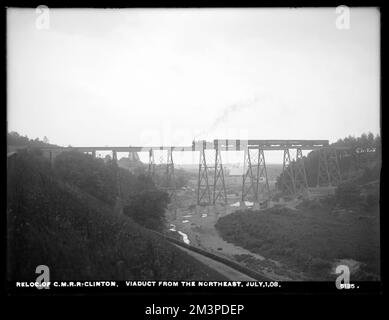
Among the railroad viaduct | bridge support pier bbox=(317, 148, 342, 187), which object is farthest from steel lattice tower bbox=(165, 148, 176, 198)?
bridge support pier bbox=(317, 148, 342, 187)

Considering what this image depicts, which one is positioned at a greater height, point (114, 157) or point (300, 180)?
point (114, 157)

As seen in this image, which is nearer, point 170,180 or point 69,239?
point 69,239

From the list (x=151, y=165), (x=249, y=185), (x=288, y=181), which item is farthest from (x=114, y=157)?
(x=288, y=181)

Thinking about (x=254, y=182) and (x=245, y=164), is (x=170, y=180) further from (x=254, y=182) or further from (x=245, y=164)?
(x=254, y=182)

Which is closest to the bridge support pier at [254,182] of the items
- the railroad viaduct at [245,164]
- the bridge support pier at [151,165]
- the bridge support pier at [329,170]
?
the railroad viaduct at [245,164]

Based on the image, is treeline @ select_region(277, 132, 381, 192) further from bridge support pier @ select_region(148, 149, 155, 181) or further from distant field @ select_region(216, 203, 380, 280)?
bridge support pier @ select_region(148, 149, 155, 181)
